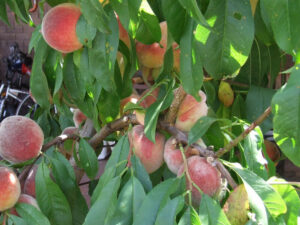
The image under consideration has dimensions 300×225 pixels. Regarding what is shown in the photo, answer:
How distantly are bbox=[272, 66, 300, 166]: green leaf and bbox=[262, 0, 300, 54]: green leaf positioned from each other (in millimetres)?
54

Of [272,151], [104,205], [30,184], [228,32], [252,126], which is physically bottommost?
[272,151]

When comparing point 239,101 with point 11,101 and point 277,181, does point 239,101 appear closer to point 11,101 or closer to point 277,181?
point 277,181

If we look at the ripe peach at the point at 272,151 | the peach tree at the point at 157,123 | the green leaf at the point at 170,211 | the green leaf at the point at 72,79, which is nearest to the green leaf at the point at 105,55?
the peach tree at the point at 157,123

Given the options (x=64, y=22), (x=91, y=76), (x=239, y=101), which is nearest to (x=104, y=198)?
(x=91, y=76)

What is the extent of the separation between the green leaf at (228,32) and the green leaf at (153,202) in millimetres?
181

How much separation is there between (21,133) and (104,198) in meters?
0.27

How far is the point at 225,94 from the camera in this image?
3.08ft

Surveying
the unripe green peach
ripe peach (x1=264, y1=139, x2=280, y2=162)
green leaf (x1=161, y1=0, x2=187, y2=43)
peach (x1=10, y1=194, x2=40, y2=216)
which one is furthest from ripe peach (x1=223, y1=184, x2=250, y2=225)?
ripe peach (x1=264, y1=139, x2=280, y2=162)

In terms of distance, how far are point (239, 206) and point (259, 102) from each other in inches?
16.1

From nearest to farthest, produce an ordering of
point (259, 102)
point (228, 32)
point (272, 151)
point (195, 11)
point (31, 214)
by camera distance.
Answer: point (195, 11), point (228, 32), point (31, 214), point (259, 102), point (272, 151)

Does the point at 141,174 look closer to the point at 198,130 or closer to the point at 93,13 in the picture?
the point at 198,130

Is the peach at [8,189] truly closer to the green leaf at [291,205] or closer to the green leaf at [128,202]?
the green leaf at [128,202]

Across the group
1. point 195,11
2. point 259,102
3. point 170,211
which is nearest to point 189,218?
point 170,211

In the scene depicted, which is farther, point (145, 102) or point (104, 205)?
point (145, 102)
